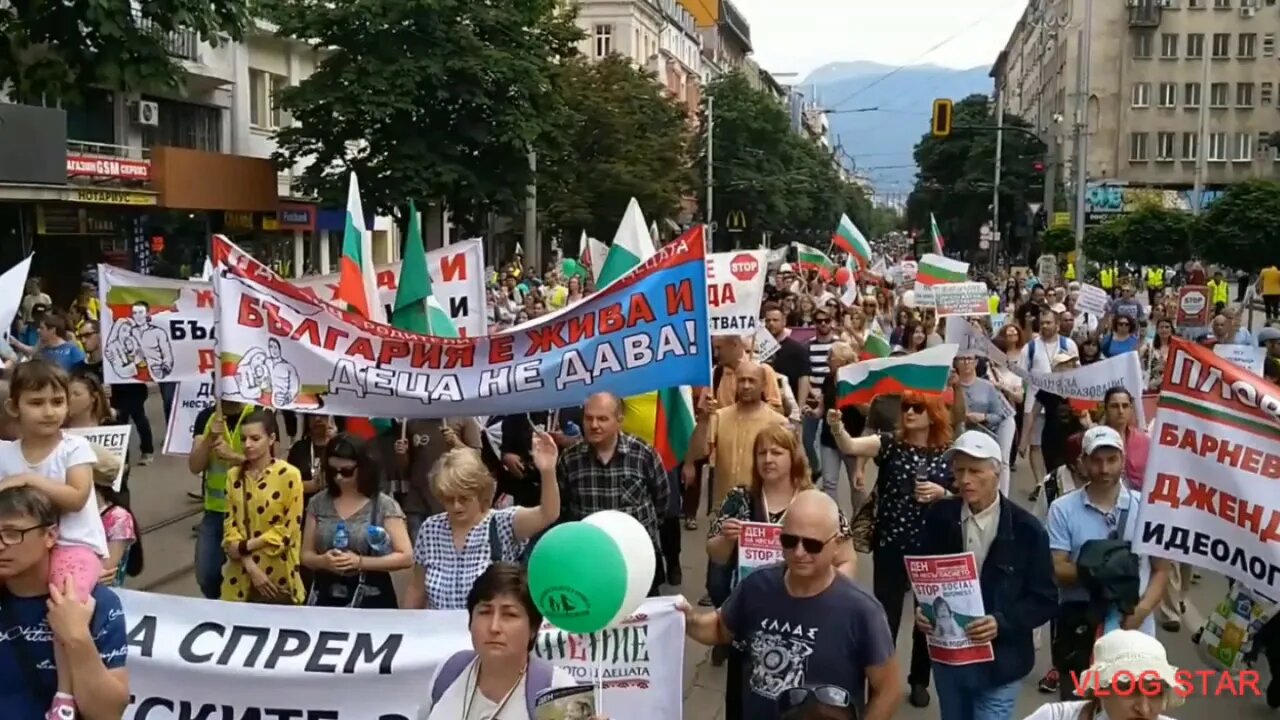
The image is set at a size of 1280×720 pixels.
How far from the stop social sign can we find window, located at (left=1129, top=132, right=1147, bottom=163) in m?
63.0

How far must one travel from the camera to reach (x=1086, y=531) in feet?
18.4

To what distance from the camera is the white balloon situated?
140 inches

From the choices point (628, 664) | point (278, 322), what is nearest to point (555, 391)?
point (278, 322)

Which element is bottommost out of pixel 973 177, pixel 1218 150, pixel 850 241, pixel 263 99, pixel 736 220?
pixel 850 241

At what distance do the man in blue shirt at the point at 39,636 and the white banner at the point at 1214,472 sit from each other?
3.57 meters

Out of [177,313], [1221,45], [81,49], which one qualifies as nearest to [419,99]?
[81,49]

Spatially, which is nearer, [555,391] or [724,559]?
[724,559]

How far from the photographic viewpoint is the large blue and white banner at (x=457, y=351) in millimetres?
6949

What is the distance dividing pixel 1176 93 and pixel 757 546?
71.5 m

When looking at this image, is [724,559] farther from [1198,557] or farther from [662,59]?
[662,59]

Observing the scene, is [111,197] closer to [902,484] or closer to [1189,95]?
[902,484]

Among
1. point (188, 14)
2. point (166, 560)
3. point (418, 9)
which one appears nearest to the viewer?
point (166, 560)

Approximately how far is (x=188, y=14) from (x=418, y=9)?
19.9m

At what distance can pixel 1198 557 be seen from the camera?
5.09m
